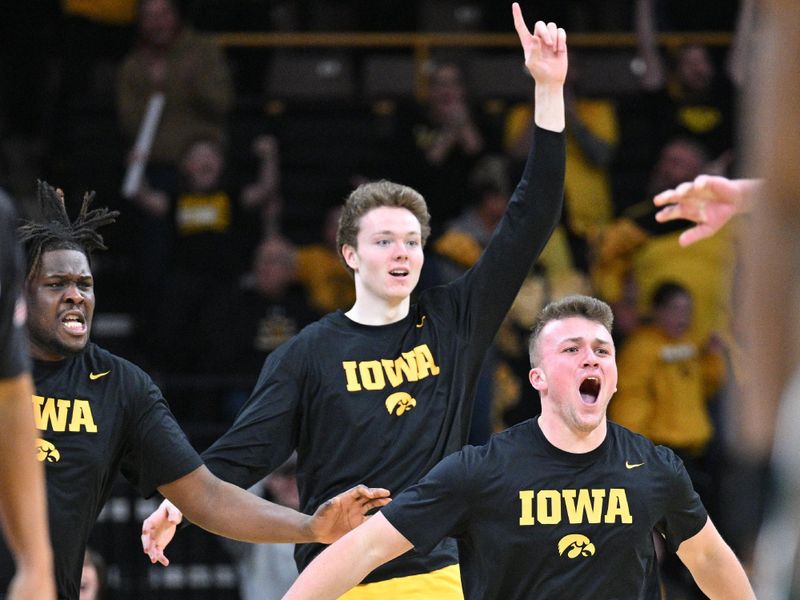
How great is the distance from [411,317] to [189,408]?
4.74 m

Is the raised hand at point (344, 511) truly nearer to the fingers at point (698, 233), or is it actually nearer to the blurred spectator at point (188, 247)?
the fingers at point (698, 233)

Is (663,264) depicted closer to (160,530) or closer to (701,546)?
(701,546)

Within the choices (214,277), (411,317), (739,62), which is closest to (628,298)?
(739,62)

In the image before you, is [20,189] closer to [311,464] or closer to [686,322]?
[686,322]

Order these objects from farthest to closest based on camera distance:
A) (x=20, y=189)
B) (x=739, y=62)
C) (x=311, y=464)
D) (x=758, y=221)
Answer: (x=20, y=189)
(x=739, y=62)
(x=311, y=464)
(x=758, y=221)

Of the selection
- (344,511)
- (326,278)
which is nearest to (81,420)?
(344,511)

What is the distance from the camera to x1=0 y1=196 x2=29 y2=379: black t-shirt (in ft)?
9.91

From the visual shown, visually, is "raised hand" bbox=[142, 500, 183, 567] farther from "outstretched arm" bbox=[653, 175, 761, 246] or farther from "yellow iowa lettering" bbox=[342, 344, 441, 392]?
"outstretched arm" bbox=[653, 175, 761, 246]

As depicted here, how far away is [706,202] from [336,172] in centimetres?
765

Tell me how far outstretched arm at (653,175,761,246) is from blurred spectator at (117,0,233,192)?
6.34 metres

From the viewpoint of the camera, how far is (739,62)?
968cm

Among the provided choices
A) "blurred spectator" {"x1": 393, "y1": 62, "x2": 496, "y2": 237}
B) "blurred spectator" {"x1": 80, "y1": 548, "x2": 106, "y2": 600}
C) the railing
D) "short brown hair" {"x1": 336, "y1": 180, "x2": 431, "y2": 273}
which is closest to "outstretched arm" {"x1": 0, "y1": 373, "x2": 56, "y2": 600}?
"short brown hair" {"x1": 336, "y1": 180, "x2": 431, "y2": 273}

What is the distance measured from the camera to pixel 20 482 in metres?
3.05

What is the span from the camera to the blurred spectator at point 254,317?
9445mm
